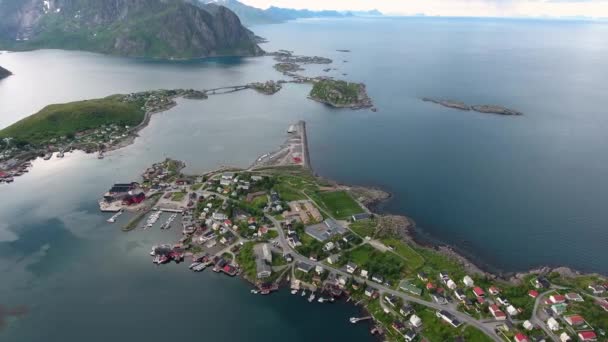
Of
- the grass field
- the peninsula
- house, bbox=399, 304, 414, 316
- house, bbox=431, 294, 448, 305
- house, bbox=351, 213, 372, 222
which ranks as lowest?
house, bbox=399, 304, 414, 316

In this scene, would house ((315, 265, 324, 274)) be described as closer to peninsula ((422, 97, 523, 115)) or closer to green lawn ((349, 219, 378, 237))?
green lawn ((349, 219, 378, 237))

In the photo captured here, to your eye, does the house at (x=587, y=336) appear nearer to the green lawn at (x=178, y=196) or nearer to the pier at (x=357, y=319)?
the pier at (x=357, y=319)

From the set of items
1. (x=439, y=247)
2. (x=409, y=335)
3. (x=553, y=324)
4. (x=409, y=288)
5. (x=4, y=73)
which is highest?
(x=4, y=73)

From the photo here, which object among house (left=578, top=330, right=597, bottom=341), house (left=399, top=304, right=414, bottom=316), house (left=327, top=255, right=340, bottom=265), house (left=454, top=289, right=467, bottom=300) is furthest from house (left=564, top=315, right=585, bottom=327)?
house (left=327, top=255, right=340, bottom=265)

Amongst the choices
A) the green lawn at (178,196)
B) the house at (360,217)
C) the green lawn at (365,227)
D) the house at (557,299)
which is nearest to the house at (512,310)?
the house at (557,299)

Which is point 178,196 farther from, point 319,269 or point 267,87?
point 267,87

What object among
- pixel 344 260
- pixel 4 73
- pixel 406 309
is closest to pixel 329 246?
pixel 344 260

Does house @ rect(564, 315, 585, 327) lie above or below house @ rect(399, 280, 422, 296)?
above
